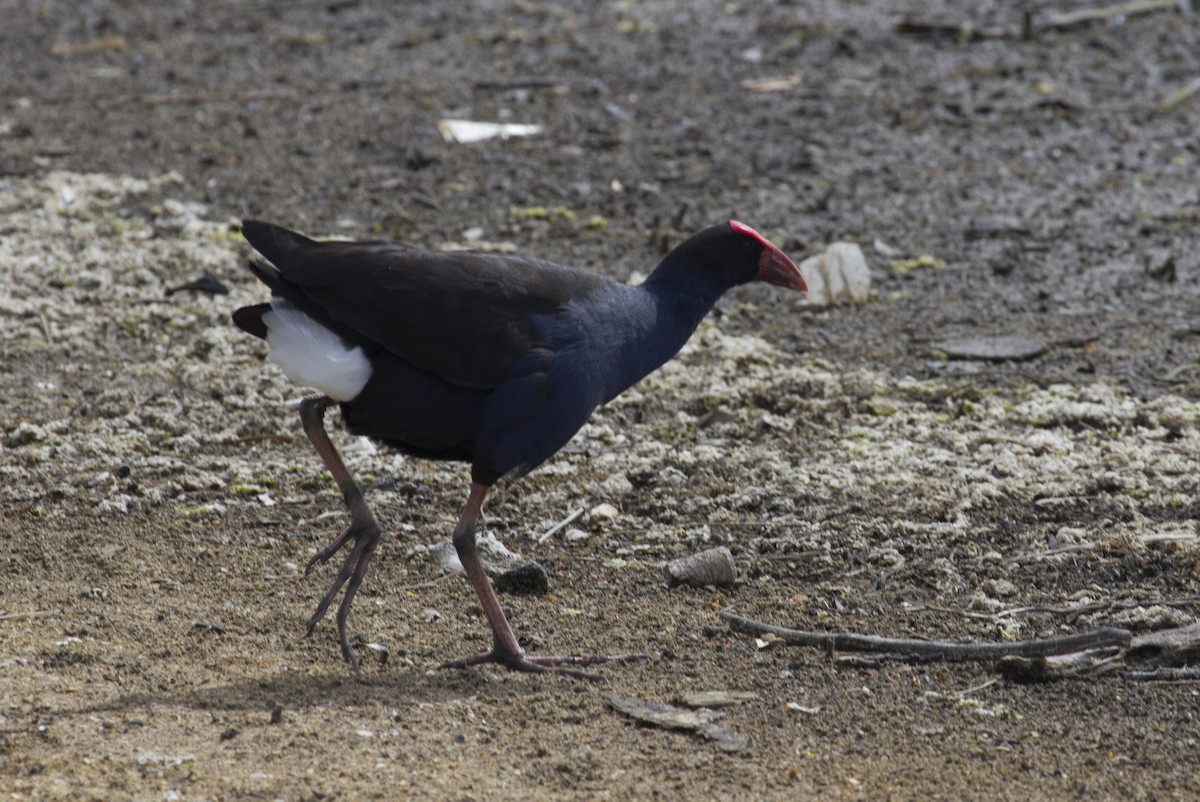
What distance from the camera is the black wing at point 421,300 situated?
399 cm

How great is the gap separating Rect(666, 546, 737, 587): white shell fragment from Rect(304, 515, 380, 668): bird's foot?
0.99m

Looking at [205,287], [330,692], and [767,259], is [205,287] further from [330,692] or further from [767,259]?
[330,692]

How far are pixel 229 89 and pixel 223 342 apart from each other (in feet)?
13.9

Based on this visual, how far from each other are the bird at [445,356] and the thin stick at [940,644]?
1.32 ft

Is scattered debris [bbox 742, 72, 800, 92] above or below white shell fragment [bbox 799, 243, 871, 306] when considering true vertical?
above

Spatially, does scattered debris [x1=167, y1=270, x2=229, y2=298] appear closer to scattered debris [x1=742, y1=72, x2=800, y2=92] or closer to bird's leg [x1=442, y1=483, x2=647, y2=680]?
bird's leg [x1=442, y1=483, x2=647, y2=680]

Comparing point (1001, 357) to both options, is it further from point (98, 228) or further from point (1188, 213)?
point (98, 228)

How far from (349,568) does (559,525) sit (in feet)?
3.14

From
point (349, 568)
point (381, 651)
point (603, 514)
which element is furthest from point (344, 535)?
point (603, 514)

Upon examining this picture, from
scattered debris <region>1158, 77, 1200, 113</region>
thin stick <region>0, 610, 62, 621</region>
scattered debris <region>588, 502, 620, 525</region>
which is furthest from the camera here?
→ scattered debris <region>1158, 77, 1200, 113</region>

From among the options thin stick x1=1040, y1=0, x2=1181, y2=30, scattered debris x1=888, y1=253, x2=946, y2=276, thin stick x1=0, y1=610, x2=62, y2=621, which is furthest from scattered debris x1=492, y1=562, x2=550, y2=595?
thin stick x1=1040, y1=0, x2=1181, y2=30

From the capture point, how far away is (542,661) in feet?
13.2

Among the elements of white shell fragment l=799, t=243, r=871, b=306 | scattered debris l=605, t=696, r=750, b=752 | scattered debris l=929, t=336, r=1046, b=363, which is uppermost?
scattered debris l=605, t=696, r=750, b=752

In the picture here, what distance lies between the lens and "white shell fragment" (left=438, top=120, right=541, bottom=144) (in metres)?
8.73
